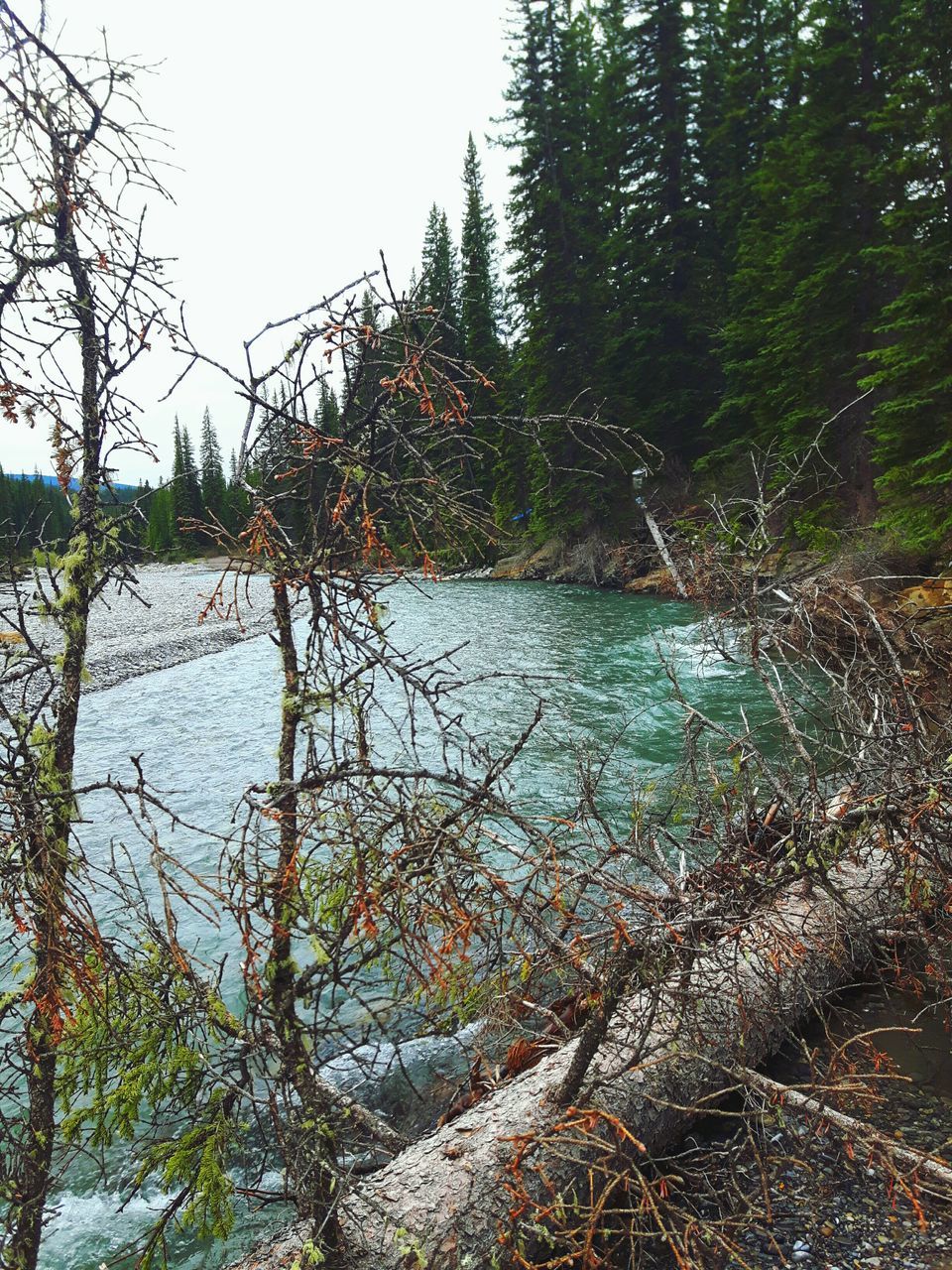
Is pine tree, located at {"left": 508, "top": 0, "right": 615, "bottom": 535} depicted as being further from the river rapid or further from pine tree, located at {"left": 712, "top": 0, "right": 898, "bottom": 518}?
the river rapid

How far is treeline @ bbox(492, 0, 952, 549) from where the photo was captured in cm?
1273

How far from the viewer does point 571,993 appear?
3881mm

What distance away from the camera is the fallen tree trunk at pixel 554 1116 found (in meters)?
2.66

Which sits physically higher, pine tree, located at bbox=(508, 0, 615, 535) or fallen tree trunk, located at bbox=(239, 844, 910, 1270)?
pine tree, located at bbox=(508, 0, 615, 535)

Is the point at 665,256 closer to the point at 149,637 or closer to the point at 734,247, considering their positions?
the point at 734,247

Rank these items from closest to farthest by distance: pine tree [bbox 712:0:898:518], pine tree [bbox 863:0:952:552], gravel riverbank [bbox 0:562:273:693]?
pine tree [bbox 863:0:952:552] < pine tree [bbox 712:0:898:518] < gravel riverbank [bbox 0:562:273:693]

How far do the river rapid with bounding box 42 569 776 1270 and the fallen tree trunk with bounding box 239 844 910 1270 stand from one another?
37.8 inches

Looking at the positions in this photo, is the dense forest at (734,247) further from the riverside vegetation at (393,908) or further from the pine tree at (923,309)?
the riverside vegetation at (393,908)

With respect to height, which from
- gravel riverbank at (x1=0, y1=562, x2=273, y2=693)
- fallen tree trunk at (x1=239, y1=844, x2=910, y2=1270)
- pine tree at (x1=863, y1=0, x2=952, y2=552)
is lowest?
fallen tree trunk at (x1=239, y1=844, x2=910, y2=1270)

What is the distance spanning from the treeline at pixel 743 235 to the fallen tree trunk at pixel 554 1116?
1017cm

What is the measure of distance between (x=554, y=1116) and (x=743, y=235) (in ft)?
81.1

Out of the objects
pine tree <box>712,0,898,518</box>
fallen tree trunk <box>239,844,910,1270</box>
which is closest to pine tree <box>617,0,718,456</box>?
pine tree <box>712,0,898,518</box>

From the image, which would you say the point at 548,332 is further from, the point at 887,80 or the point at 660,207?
the point at 887,80

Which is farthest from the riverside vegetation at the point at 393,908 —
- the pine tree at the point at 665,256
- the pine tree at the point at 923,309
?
the pine tree at the point at 665,256
